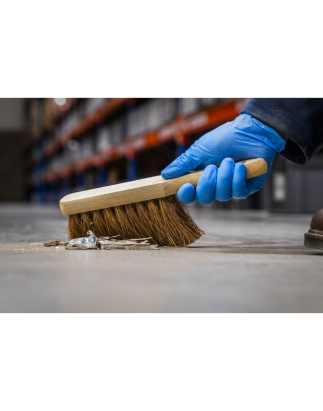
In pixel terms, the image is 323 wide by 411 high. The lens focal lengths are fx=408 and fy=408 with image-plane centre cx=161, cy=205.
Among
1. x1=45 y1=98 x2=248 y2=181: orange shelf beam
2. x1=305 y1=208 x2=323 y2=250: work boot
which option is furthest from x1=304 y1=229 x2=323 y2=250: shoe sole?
x1=45 y1=98 x2=248 y2=181: orange shelf beam

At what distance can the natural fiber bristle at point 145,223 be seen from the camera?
1848mm

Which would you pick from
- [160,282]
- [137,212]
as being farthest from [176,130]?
[160,282]

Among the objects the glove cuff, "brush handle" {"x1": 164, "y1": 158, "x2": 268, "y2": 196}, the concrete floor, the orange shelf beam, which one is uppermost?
the orange shelf beam

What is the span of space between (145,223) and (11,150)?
88.2 ft

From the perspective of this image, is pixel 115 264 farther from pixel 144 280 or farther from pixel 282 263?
pixel 282 263

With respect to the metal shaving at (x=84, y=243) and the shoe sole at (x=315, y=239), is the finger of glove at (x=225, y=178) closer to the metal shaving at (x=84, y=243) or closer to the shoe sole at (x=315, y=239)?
the shoe sole at (x=315, y=239)

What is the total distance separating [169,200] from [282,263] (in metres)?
0.63

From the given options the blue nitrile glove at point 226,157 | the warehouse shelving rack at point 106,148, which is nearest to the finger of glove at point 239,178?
the blue nitrile glove at point 226,157

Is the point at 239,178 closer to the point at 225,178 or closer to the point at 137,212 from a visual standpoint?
the point at 225,178

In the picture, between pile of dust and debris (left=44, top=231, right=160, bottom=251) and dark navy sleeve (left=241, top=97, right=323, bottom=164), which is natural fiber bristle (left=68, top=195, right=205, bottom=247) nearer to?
pile of dust and debris (left=44, top=231, right=160, bottom=251)

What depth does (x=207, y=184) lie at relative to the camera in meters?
1.69

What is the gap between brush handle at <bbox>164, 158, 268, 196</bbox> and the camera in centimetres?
171

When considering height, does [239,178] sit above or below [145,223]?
above

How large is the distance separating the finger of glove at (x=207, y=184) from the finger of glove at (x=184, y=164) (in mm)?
117
